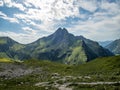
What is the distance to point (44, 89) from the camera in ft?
143

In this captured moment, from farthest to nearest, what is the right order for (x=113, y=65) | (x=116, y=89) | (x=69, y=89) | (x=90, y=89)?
(x=113, y=65) → (x=69, y=89) → (x=90, y=89) → (x=116, y=89)

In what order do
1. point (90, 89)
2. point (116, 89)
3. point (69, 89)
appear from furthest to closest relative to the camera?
point (69, 89) → point (90, 89) → point (116, 89)

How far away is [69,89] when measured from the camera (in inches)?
1716

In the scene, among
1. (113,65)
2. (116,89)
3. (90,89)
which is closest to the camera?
(116,89)

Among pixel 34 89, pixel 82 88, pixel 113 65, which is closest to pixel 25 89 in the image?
pixel 34 89

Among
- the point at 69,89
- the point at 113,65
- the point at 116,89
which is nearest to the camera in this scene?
the point at 116,89

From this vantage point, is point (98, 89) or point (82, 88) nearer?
point (98, 89)

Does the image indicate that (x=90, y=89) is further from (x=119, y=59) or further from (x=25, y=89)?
(x=119, y=59)

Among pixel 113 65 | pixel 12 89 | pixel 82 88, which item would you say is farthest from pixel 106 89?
pixel 113 65

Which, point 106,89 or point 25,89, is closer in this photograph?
point 106,89

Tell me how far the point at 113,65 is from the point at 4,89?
261ft

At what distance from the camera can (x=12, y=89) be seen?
45406mm

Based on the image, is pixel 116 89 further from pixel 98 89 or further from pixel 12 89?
pixel 12 89

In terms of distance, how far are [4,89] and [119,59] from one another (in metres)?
88.3
